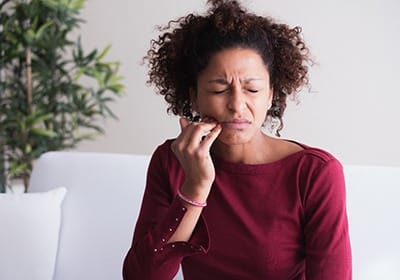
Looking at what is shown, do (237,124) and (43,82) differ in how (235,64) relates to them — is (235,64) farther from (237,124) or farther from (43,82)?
(43,82)

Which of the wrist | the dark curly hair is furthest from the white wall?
the wrist

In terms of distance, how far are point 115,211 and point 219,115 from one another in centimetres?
64

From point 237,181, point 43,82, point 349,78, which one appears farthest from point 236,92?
point 43,82

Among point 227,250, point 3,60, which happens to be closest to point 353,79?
point 227,250

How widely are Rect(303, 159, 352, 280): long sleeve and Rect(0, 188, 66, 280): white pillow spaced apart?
2.73 ft

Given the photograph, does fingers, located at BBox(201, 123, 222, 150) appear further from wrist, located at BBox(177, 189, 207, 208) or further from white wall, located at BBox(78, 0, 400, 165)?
white wall, located at BBox(78, 0, 400, 165)

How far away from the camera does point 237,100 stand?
1246 mm

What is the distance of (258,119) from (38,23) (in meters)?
1.96

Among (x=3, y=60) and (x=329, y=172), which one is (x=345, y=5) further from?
(x=3, y=60)

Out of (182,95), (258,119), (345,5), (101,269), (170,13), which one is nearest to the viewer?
(258,119)

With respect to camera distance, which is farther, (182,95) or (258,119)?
(182,95)

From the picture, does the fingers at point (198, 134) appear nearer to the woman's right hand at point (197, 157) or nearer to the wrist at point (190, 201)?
the woman's right hand at point (197, 157)

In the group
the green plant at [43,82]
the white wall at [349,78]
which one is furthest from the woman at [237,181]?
the green plant at [43,82]

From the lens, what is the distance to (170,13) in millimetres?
2869
